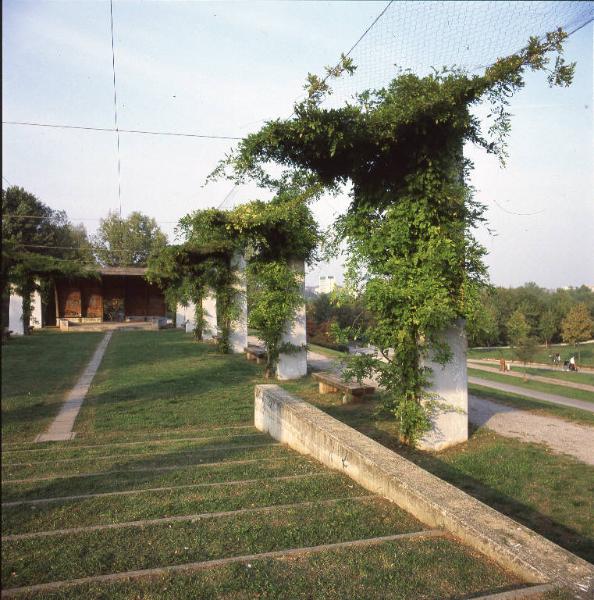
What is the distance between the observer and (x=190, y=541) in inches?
130

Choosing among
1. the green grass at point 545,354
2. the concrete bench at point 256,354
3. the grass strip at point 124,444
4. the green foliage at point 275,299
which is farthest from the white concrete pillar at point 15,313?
the green grass at point 545,354

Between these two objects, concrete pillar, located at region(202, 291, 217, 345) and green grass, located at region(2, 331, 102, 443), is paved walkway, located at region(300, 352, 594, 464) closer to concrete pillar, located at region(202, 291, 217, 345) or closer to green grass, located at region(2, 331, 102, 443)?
green grass, located at region(2, 331, 102, 443)

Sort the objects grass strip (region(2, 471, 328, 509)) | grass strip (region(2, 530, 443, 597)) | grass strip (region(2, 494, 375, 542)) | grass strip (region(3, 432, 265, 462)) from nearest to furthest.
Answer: grass strip (region(2, 530, 443, 597)), grass strip (region(2, 494, 375, 542)), grass strip (region(2, 471, 328, 509)), grass strip (region(3, 432, 265, 462))

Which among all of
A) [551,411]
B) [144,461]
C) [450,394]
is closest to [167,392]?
[144,461]

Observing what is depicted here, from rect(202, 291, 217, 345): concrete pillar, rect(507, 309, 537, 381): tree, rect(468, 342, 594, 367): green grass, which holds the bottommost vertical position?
rect(468, 342, 594, 367): green grass

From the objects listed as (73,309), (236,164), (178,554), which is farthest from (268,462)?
(73,309)

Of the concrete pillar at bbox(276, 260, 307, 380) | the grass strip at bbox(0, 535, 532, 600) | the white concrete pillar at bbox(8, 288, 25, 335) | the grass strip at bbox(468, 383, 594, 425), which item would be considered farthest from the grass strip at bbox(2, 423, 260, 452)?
the white concrete pillar at bbox(8, 288, 25, 335)

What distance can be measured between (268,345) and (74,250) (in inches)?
1220

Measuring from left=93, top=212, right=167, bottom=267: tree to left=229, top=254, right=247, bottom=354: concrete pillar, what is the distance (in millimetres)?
26774

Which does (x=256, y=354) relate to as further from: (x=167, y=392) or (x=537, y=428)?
(x=537, y=428)

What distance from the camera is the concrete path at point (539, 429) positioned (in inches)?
274

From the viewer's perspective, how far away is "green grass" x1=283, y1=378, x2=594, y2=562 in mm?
4633

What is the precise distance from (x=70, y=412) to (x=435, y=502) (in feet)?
21.7

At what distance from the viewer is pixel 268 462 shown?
5.51 meters
